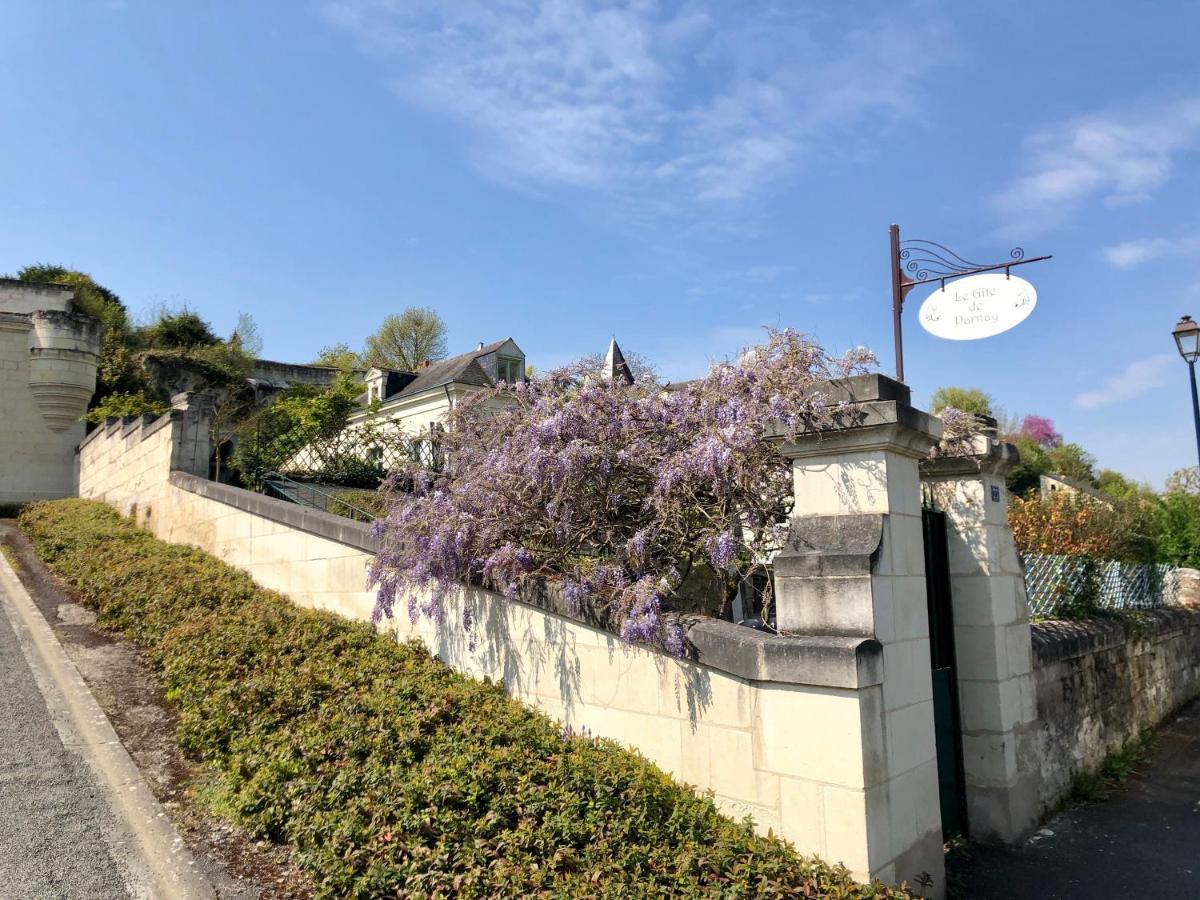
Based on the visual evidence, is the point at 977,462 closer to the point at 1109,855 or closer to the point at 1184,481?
the point at 1109,855

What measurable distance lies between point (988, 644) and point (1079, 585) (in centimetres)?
344

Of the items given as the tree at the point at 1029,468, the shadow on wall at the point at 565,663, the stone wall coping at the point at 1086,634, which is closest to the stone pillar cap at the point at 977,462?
the stone wall coping at the point at 1086,634

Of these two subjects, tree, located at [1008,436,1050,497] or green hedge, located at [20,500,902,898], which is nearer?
green hedge, located at [20,500,902,898]

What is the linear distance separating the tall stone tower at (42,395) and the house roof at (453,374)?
1068 cm

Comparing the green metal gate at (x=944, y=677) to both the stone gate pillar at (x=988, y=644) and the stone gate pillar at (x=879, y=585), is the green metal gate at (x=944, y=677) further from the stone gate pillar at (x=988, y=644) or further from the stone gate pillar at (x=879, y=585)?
the stone gate pillar at (x=879, y=585)

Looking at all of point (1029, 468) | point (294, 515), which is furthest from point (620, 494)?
point (1029, 468)

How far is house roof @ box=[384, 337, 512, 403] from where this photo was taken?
95.0 ft

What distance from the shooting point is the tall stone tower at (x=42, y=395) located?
1997 centimetres

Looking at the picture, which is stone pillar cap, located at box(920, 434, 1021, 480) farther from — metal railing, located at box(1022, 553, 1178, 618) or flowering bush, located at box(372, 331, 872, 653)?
metal railing, located at box(1022, 553, 1178, 618)

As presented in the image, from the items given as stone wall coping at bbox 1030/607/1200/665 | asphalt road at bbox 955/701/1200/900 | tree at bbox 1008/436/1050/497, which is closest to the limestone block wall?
asphalt road at bbox 955/701/1200/900

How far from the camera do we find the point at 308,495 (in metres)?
11.4

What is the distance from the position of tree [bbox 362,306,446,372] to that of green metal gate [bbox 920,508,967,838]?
162 feet

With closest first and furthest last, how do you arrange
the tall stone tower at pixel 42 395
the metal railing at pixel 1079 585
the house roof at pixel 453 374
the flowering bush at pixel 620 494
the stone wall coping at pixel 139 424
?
the flowering bush at pixel 620 494 → the metal railing at pixel 1079 585 → the stone wall coping at pixel 139 424 → the tall stone tower at pixel 42 395 → the house roof at pixel 453 374

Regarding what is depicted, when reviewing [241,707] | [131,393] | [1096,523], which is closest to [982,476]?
[241,707]
